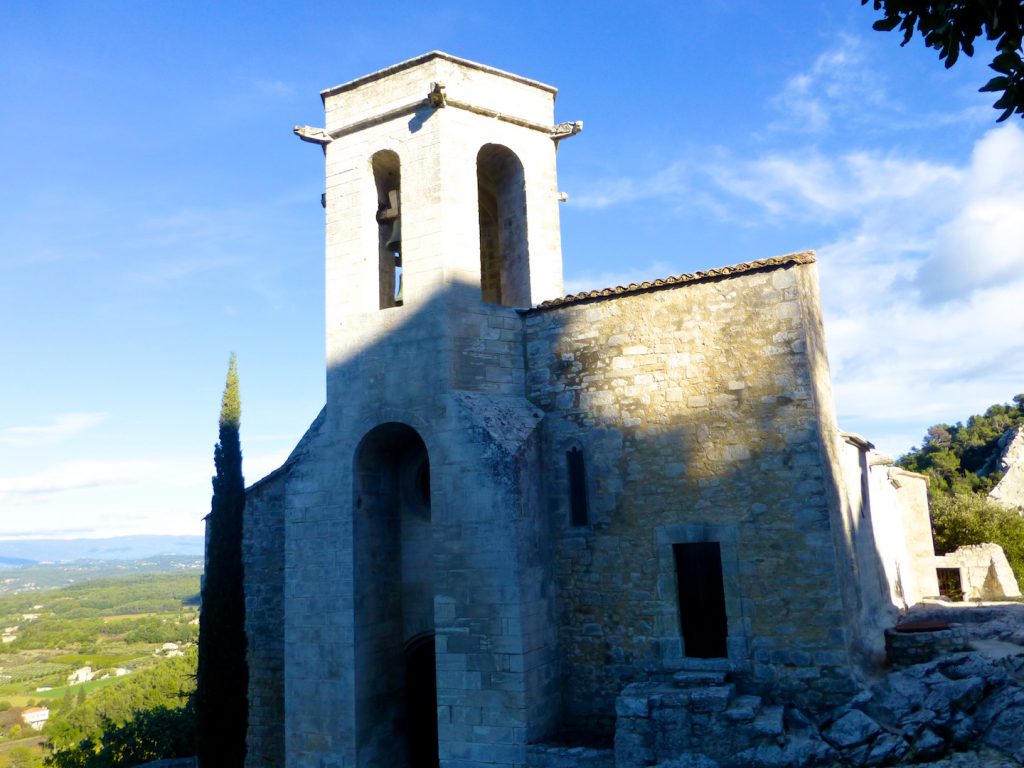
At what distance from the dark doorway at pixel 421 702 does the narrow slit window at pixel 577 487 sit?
282 cm

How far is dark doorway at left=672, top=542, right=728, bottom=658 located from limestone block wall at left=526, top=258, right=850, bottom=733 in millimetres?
213

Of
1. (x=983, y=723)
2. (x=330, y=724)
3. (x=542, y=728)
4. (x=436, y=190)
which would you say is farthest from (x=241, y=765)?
(x=983, y=723)

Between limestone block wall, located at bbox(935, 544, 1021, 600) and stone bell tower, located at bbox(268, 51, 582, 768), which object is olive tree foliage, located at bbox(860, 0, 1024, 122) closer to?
stone bell tower, located at bbox(268, 51, 582, 768)

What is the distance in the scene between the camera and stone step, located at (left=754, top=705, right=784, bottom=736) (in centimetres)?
733

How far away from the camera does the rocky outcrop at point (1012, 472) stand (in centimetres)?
2842

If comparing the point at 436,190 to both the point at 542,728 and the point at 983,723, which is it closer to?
the point at 542,728

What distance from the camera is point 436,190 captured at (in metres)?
10.1

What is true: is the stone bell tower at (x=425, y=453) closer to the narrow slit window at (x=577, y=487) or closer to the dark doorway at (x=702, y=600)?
the narrow slit window at (x=577, y=487)

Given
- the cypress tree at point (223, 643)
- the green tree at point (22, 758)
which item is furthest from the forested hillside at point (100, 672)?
the cypress tree at point (223, 643)

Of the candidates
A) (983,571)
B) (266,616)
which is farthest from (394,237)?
(983,571)

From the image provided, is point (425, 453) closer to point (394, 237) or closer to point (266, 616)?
point (394, 237)

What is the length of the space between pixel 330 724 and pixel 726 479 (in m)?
5.97

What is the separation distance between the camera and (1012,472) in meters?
29.5

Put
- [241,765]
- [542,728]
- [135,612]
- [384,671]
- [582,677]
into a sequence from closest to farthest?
[542,728] < [582,677] < [384,671] < [241,765] < [135,612]
